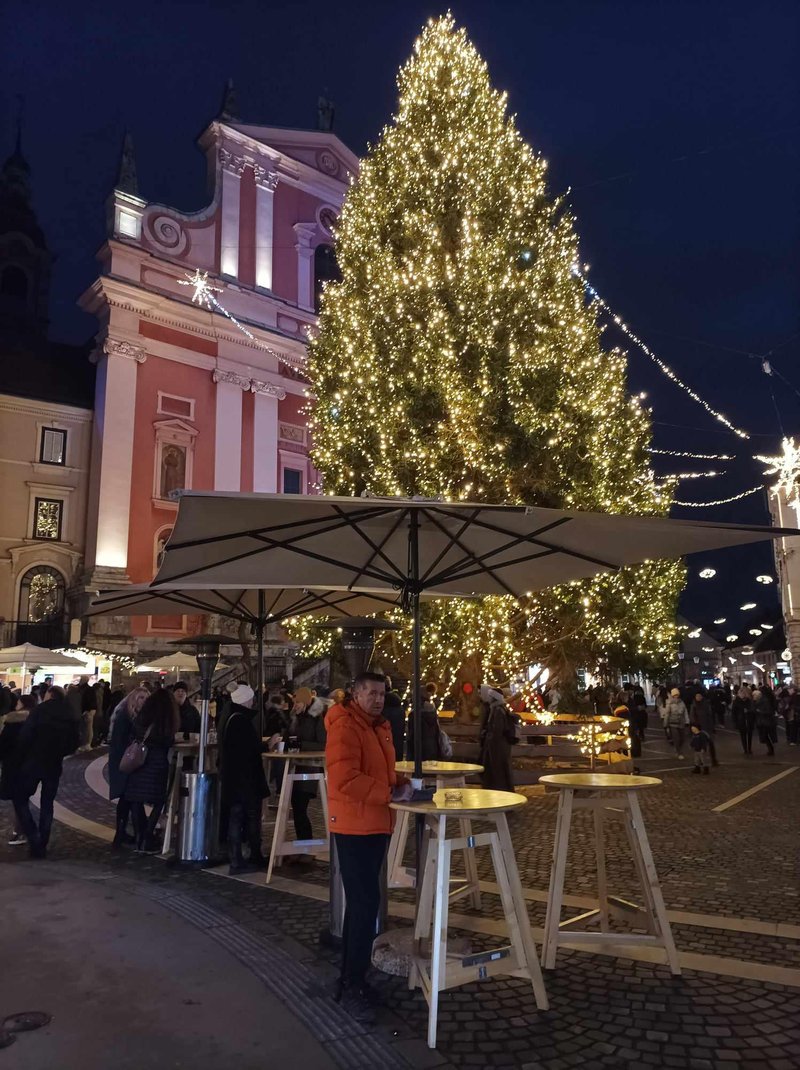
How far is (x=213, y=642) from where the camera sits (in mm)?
8227

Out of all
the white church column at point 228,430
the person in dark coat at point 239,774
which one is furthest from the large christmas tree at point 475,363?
the white church column at point 228,430

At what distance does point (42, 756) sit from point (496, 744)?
18.3 feet

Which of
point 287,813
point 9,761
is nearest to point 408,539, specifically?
point 287,813

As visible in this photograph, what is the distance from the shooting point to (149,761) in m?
8.26

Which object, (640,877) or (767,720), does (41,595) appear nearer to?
(767,720)

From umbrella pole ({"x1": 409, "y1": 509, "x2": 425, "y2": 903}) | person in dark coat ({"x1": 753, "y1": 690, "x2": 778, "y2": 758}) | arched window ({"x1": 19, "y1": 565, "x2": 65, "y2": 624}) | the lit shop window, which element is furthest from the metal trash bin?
the lit shop window

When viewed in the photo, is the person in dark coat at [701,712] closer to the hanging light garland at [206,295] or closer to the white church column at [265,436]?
the white church column at [265,436]

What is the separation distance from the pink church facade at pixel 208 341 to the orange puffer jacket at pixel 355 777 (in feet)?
74.7

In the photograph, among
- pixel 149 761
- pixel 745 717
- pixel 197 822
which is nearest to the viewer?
pixel 197 822

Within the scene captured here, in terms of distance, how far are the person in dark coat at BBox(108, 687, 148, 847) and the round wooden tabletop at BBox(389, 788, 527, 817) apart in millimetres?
5074

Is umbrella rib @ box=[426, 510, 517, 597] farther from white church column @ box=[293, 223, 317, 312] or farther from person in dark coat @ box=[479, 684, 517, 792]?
white church column @ box=[293, 223, 317, 312]

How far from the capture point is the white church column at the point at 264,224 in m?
31.3

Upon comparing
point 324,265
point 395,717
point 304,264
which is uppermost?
point 324,265

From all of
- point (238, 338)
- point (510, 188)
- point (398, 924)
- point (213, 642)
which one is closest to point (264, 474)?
point (238, 338)
